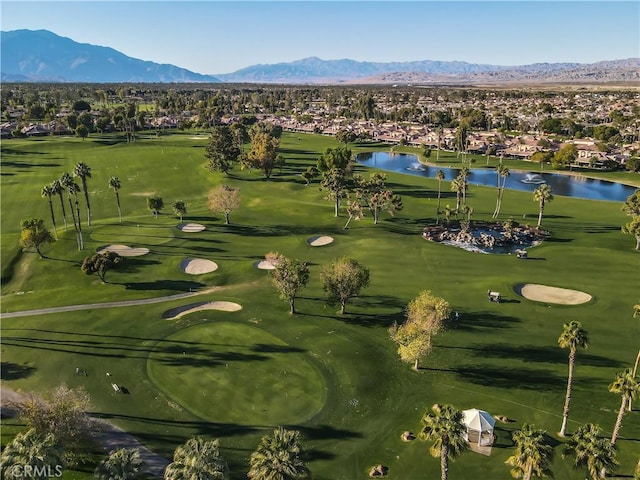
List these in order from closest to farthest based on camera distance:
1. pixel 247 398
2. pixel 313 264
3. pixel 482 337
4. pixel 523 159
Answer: pixel 247 398 < pixel 482 337 < pixel 313 264 < pixel 523 159

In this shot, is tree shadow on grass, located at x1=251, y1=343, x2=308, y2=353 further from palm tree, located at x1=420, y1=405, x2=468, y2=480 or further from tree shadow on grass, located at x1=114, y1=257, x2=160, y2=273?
tree shadow on grass, located at x1=114, y1=257, x2=160, y2=273

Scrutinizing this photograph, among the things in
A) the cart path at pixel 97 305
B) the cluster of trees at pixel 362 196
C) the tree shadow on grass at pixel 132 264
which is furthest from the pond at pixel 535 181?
the cart path at pixel 97 305

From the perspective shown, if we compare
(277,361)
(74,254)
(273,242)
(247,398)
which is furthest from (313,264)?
(74,254)

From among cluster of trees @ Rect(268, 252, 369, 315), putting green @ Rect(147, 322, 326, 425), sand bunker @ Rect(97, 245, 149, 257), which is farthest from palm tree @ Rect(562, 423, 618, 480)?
sand bunker @ Rect(97, 245, 149, 257)

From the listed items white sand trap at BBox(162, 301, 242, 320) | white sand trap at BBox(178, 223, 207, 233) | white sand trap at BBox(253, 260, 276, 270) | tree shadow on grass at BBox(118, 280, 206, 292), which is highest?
white sand trap at BBox(178, 223, 207, 233)

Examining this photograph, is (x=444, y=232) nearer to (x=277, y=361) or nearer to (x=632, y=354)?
(x=632, y=354)
